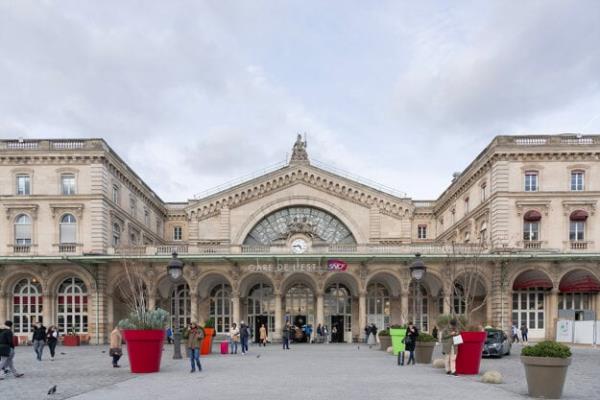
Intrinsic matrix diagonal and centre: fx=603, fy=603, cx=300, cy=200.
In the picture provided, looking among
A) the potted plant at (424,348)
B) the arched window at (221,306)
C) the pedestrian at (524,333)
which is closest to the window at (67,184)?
the arched window at (221,306)

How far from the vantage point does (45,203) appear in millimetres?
44594

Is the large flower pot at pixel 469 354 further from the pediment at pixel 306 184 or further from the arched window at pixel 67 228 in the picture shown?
the pediment at pixel 306 184

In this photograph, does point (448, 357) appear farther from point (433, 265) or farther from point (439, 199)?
point (439, 199)

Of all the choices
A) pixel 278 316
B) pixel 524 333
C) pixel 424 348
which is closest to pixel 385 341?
pixel 424 348

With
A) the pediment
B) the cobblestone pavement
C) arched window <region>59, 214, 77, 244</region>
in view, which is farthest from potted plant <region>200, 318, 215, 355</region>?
the pediment

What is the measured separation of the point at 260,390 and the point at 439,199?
45.6 metres

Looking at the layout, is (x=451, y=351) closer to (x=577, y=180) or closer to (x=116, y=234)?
(x=577, y=180)

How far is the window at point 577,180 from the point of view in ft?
142

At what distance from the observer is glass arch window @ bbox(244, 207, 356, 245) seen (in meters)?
55.6

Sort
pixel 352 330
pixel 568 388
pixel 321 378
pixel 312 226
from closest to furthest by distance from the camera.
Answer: pixel 568 388 → pixel 321 378 → pixel 352 330 → pixel 312 226

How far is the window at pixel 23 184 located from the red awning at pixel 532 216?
119ft

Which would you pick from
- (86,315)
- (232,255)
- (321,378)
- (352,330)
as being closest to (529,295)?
(352,330)

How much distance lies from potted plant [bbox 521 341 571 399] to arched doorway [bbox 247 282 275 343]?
121ft

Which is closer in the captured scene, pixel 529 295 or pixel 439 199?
pixel 529 295
